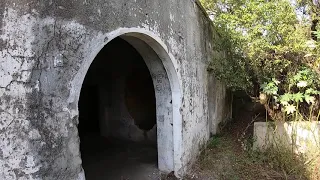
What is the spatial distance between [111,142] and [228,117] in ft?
11.8

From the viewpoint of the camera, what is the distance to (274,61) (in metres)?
6.10

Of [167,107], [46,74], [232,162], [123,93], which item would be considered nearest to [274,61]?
[232,162]

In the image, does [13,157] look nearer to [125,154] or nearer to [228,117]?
[125,154]

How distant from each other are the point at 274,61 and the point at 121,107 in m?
4.03

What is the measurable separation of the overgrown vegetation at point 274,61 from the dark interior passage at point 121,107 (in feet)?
6.47

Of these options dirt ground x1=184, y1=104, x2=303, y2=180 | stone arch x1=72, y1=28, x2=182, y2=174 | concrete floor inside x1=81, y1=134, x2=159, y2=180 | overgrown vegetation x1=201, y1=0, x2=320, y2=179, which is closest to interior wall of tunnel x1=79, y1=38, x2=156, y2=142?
concrete floor inside x1=81, y1=134, x2=159, y2=180

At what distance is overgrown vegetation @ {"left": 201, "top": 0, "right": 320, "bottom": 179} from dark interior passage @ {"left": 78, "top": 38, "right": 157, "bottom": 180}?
6.47 feet

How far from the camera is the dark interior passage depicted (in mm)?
6582

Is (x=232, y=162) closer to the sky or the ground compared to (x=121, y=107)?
closer to the ground

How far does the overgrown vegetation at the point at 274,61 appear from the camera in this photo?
592cm

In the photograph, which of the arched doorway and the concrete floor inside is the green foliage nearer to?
the arched doorway

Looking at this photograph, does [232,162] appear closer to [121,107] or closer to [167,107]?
[167,107]

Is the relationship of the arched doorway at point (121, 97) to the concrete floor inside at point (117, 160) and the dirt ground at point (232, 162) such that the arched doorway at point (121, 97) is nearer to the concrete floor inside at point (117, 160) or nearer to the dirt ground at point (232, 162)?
the concrete floor inside at point (117, 160)

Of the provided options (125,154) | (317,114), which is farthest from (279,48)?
(125,154)
